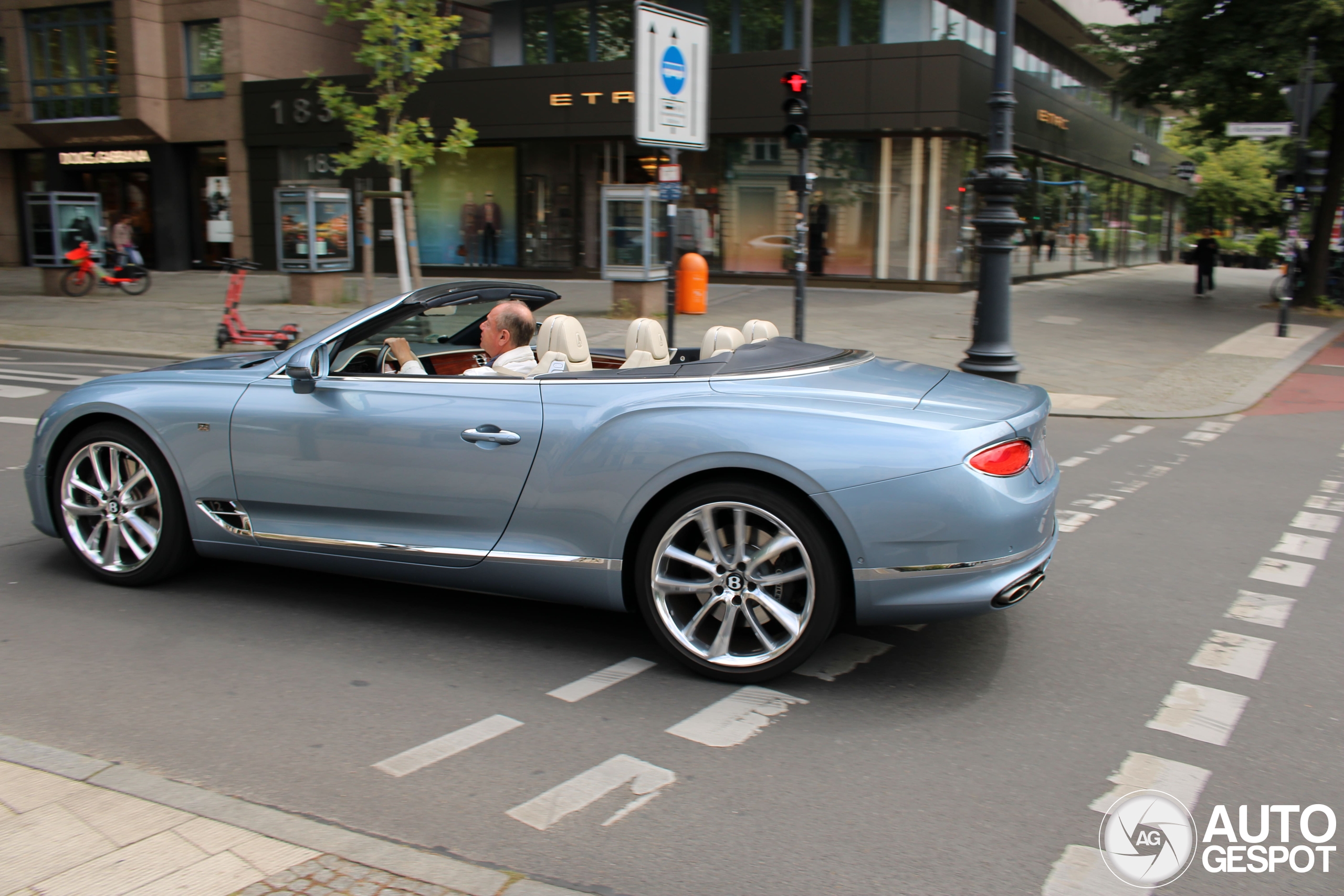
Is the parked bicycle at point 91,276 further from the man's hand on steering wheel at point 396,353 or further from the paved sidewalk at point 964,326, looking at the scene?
the man's hand on steering wheel at point 396,353

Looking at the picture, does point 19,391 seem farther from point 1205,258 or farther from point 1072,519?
point 1205,258

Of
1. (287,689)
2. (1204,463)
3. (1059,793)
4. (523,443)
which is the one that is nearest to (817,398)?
(523,443)

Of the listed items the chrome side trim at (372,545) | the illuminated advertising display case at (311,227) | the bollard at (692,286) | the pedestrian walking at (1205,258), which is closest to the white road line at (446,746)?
the chrome side trim at (372,545)

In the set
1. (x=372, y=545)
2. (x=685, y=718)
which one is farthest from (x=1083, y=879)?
(x=372, y=545)

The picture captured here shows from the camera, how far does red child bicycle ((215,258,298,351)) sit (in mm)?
15281

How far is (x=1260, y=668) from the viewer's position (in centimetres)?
423

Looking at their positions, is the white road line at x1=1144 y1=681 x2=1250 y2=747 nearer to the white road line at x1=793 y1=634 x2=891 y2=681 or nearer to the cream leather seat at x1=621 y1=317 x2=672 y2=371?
the white road line at x1=793 y1=634 x2=891 y2=681

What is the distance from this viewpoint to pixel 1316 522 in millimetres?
6691

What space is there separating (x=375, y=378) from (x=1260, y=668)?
369 cm

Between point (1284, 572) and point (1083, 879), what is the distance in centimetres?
354

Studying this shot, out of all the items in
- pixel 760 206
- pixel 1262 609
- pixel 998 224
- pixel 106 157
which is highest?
pixel 106 157

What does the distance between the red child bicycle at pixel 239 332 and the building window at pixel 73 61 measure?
18357 mm

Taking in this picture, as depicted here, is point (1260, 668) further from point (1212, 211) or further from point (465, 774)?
point (1212, 211)

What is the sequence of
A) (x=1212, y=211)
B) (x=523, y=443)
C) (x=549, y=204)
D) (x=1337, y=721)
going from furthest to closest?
1. (x=1212, y=211)
2. (x=549, y=204)
3. (x=523, y=443)
4. (x=1337, y=721)
